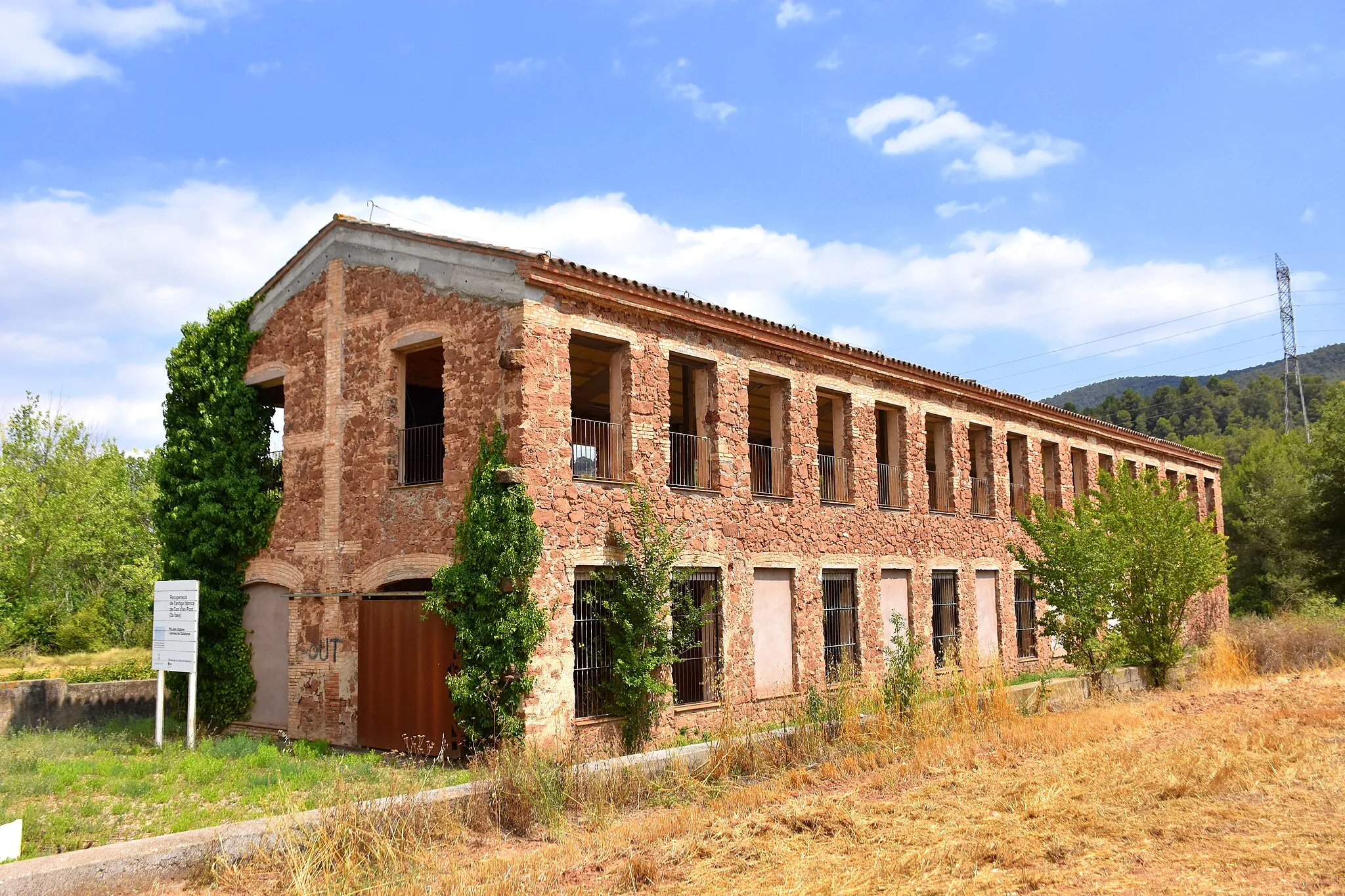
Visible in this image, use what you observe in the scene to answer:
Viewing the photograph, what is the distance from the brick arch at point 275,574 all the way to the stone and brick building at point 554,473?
0.13 feet

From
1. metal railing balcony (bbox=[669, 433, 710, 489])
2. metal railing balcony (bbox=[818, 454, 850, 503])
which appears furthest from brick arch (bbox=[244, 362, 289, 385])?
metal railing balcony (bbox=[818, 454, 850, 503])

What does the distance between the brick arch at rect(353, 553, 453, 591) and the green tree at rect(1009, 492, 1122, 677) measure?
9821mm

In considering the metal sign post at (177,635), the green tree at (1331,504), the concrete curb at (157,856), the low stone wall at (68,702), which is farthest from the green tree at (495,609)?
the green tree at (1331,504)

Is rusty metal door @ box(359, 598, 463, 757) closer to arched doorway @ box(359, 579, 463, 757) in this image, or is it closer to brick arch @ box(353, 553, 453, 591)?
arched doorway @ box(359, 579, 463, 757)

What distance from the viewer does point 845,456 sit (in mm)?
17344

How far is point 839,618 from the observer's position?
1680 cm

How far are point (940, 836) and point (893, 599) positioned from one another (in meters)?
10.7

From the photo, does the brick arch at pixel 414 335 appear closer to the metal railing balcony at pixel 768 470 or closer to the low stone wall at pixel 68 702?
the metal railing balcony at pixel 768 470

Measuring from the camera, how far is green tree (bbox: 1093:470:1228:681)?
1689 centimetres

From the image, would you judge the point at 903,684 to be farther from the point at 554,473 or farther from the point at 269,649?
the point at 269,649

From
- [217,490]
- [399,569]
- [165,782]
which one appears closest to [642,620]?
[399,569]

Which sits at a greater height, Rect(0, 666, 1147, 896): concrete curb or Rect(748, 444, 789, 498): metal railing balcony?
Rect(748, 444, 789, 498): metal railing balcony

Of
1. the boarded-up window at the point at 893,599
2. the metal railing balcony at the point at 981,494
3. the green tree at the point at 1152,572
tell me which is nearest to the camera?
the green tree at the point at 1152,572

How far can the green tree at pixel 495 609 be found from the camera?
1138 cm
